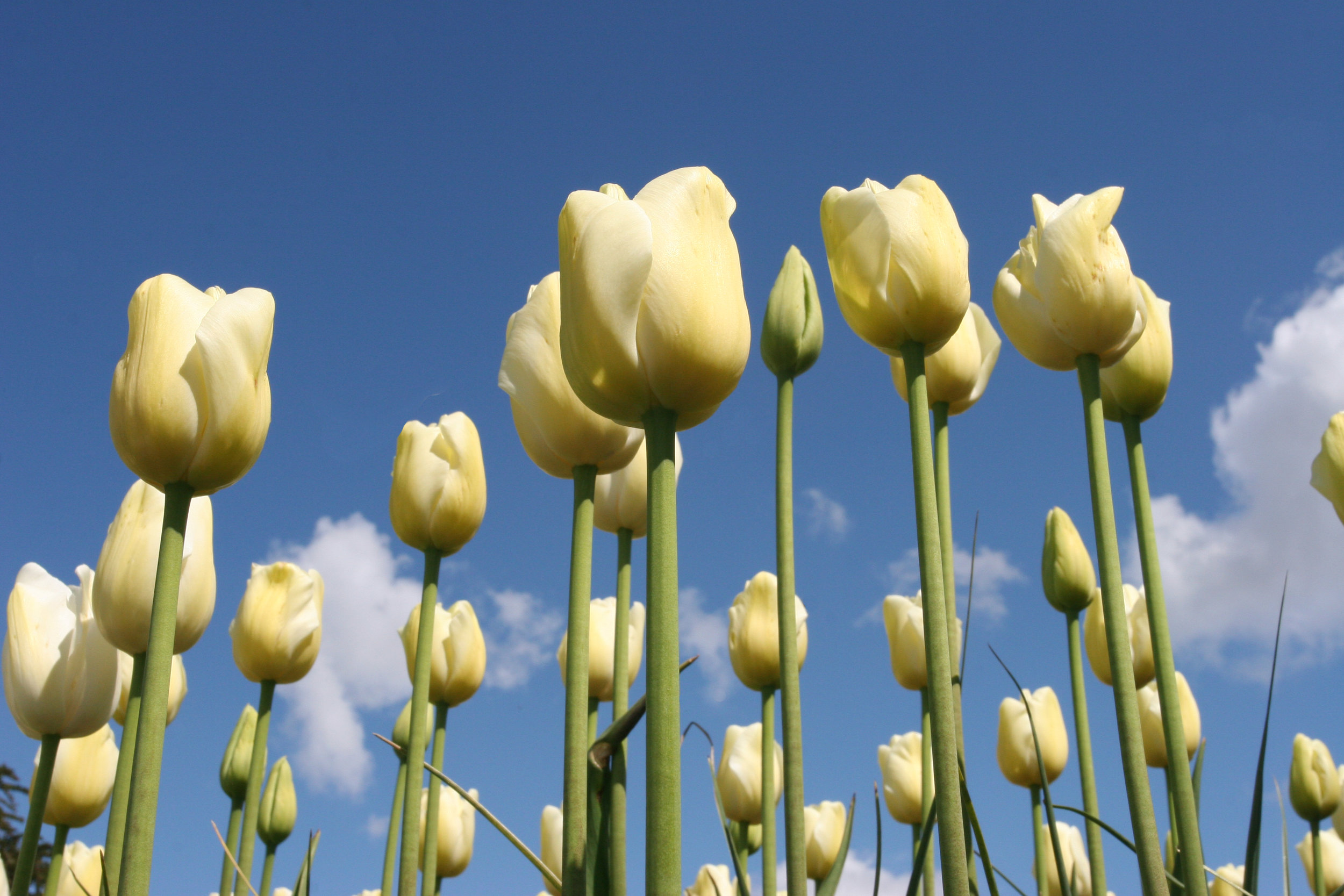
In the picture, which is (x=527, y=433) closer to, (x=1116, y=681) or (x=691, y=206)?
(x=691, y=206)

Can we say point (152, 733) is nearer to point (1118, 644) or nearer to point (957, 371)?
point (1118, 644)

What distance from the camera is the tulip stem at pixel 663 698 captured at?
1.34 m

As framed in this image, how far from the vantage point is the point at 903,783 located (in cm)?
550

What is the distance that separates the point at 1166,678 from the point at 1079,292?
38.9 inches

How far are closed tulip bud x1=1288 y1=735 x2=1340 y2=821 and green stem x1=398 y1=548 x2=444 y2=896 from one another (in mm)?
4687

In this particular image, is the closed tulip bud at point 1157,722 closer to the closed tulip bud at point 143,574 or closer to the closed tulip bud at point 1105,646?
the closed tulip bud at point 1105,646

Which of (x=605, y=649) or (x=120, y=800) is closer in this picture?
(x=120, y=800)

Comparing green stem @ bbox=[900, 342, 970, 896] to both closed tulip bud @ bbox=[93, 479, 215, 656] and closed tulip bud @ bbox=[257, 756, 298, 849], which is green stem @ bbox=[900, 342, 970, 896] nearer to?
closed tulip bud @ bbox=[93, 479, 215, 656]

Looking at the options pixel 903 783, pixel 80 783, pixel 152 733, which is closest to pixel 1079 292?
pixel 152 733

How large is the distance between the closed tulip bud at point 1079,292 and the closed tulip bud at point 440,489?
5.90ft

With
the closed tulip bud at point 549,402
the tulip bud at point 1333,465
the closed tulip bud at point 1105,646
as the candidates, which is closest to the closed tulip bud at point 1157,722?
the closed tulip bud at point 1105,646

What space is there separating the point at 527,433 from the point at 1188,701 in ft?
13.0

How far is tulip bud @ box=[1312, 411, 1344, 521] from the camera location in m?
3.35

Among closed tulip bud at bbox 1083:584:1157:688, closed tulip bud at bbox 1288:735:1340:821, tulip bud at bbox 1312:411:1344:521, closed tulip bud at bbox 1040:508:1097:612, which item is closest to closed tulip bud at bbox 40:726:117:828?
closed tulip bud at bbox 1040:508:1097:612
